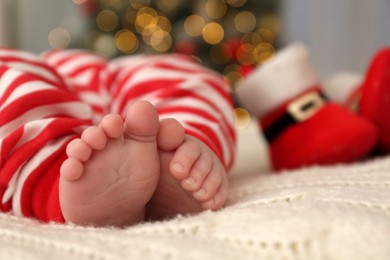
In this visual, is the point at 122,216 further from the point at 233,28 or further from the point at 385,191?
the point at 233,28

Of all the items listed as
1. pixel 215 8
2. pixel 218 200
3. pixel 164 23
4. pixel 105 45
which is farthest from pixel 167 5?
pixel 218 200

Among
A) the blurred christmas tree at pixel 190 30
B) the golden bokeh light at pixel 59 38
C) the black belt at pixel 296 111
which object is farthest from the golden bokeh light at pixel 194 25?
the black belt at pixel 296 111

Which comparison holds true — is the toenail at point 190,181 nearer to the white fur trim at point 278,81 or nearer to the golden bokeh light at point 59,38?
the white fur trim at point 278,81

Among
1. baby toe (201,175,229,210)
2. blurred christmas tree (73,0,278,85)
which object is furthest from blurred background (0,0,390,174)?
baby toe (201,175,229,210)

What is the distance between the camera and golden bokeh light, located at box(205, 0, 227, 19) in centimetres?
231

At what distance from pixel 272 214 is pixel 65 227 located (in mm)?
179

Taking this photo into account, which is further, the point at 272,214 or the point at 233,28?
the point at 233,28

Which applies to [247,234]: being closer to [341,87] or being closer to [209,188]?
[209,188]

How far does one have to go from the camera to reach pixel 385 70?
2.68ft

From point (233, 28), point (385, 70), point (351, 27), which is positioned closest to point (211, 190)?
point (385, 70)

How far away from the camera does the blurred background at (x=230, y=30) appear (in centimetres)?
233

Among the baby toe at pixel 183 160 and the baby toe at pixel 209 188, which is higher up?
the baby toe at pixel 183 160

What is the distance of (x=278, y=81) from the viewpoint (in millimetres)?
908

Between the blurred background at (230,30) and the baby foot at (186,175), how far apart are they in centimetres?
180
